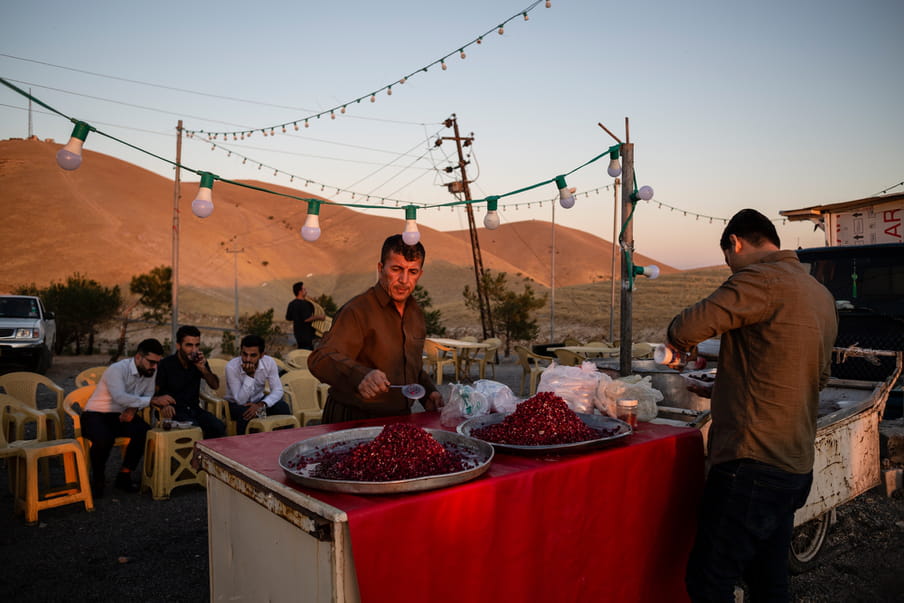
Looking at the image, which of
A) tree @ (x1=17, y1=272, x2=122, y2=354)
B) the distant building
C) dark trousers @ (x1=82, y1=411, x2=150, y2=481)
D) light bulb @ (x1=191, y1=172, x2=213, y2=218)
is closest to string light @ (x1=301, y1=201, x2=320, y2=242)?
light bulb @ (x1=191, y1=172, x2=213, y2=218)

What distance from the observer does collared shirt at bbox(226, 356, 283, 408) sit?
244 inches

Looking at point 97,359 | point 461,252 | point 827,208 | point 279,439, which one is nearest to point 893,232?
point 827,208

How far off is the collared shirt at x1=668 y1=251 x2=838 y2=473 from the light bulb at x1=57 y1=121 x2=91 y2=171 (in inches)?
136

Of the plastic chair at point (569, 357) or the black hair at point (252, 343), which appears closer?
the black hair at point (252, 343)

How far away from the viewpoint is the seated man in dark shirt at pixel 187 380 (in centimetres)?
557

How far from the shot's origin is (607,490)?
7.38ft

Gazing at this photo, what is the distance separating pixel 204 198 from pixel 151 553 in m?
2.49

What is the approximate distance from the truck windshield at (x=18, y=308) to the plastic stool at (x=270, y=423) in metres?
10.3

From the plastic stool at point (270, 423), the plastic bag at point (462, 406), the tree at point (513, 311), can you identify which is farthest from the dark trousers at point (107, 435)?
the tree at point (513, 311)

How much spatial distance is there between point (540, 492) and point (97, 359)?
18.0m

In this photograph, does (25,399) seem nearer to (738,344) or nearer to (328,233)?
(738,344)

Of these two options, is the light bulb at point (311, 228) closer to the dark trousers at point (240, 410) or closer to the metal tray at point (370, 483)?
the metal tray at point (370, 483)

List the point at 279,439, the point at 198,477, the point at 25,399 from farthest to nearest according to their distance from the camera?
the point at 25,399
the point at 198,477
the point at 279,439

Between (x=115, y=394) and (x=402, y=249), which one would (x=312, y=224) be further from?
(x=115, y=394)
